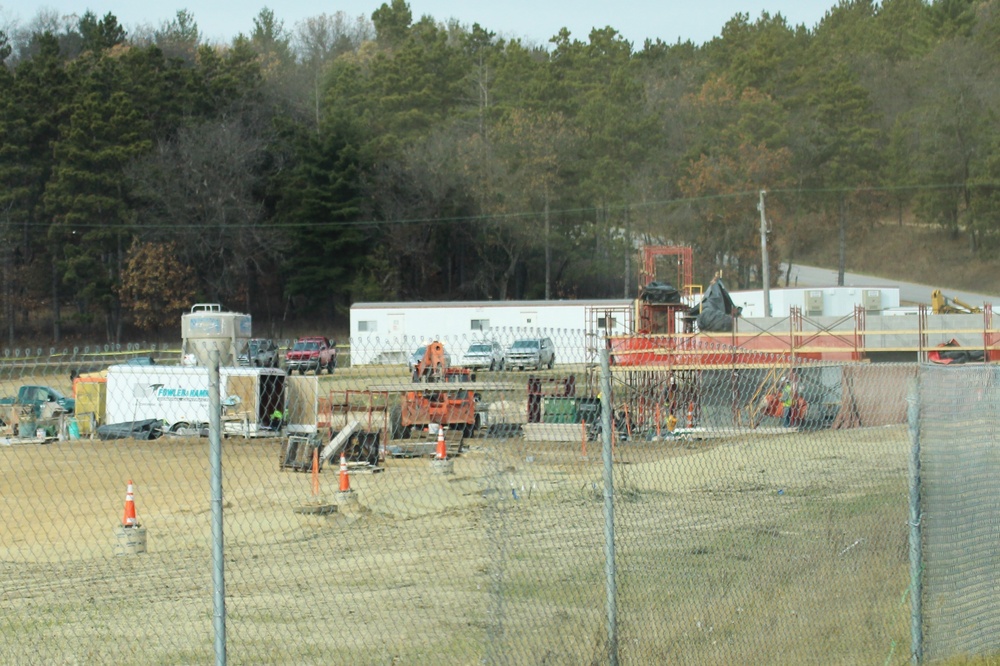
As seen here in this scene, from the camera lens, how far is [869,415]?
18047 mm

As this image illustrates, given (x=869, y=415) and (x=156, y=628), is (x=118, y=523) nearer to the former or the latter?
Result: (x=156, y=628)

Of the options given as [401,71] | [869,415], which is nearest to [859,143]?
[401,71]

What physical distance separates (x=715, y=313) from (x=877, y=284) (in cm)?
4723

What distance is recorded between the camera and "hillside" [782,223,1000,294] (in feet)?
254

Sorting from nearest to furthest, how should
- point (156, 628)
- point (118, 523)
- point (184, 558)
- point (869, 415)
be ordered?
point (156, 628), point (184, 558), point (118, 523), point (869, 415)

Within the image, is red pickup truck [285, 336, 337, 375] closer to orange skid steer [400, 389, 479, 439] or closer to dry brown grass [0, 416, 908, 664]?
orange skid steer [400, 389, 479, 439]

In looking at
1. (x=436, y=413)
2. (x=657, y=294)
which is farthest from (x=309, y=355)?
(x=436, y=413)

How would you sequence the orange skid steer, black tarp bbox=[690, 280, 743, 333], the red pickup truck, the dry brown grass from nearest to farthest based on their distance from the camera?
1. the dry brown grass
2. the orange skid steer
3. black tarp bbox=[690, 280, 743, 333]
4. the red pickup truck

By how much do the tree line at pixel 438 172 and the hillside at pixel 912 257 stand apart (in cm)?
145

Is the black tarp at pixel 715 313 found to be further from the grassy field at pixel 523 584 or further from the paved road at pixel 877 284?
the paved road at pixel 877 284

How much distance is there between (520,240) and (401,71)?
19.2 meters

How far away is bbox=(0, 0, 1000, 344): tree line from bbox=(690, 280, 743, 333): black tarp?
94.4 feet

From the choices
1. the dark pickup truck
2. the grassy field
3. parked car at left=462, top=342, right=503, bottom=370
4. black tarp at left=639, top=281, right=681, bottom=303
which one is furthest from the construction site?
black tarp at left=639, top=281, right=681, bottom=303

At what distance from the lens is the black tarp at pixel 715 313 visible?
33156mm
